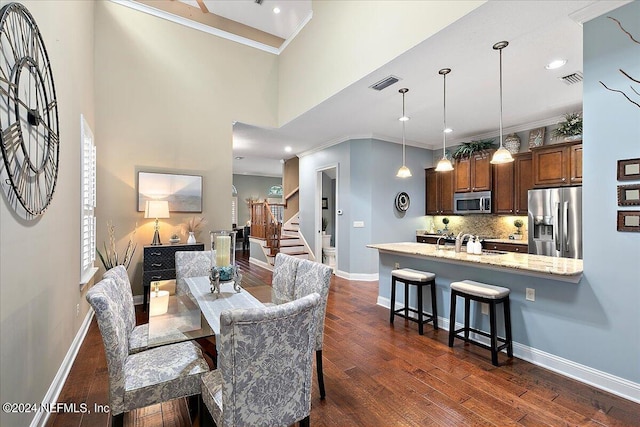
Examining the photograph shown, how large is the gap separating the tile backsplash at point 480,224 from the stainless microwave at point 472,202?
429 millimetres

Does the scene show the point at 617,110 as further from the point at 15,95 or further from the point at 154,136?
the point at 154,136

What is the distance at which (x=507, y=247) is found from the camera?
5.23 meters

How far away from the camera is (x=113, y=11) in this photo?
4418mm

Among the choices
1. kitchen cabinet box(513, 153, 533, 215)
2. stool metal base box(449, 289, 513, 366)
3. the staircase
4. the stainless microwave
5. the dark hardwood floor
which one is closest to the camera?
the dark hardwood floor

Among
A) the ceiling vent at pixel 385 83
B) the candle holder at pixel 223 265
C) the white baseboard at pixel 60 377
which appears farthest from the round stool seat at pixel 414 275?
the white baseboard at pixel 60 377

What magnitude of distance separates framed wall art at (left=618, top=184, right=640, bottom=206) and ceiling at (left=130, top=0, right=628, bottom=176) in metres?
1.39

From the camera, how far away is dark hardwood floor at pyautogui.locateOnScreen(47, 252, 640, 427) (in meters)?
1.99

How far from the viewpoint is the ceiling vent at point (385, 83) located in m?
3.54

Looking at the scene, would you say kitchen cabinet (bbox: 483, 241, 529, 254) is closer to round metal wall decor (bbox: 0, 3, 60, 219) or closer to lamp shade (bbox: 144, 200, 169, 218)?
lamp shade (bbox: 144, 200, 169, 218)

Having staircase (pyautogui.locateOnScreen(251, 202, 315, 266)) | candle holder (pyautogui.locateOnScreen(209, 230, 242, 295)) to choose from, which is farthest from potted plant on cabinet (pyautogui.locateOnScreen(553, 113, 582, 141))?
staircase (pyautogui.locateOnScreen(251, 202, 315, 266))

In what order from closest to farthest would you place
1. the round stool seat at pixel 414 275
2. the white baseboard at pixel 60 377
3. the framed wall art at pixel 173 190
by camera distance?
the white baseboard at pixel 60 377, the round stool seat at pixel 414 275, the framed wall art at pixel 173 190

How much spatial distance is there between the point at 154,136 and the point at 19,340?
3.75m

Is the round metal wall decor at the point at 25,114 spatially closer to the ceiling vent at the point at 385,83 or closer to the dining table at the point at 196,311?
the dining table at the point at 196,311

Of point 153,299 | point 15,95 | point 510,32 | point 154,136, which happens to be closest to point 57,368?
point 153,299
